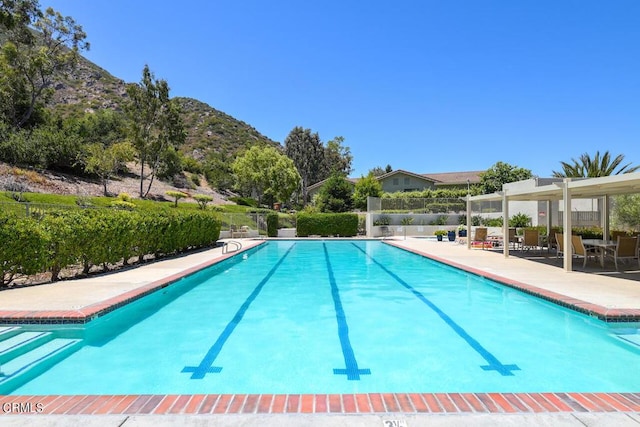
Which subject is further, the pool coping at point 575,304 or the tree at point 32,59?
the tree at point 32,59

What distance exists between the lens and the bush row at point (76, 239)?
310 inches

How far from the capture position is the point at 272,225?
26906 millimetres

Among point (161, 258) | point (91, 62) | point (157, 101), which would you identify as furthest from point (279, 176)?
point (91, 62)

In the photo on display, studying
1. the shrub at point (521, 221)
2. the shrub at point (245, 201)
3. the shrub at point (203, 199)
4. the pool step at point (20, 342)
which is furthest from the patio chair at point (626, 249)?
the shrub at point (245, 201)

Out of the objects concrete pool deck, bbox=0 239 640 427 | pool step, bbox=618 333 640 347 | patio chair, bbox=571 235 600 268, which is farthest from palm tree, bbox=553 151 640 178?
concrete pool deck, bbox=0 239 640 427

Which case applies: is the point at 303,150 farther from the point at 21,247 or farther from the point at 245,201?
the point at 21,247

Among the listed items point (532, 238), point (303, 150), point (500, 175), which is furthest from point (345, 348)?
point (303, 150)

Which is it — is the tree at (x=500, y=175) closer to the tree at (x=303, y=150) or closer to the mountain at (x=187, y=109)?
the tree at (x=303, y=150)

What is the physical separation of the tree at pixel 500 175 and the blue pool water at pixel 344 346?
117ft

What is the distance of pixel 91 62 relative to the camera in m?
83.2

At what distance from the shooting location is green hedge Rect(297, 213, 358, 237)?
90.4ft

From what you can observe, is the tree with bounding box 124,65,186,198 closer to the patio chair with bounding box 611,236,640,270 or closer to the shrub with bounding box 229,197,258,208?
the shrub with bounding box 229,197,258,208

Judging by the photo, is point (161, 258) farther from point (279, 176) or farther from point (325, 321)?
point (279, 176)

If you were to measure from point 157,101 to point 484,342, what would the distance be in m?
38.9
